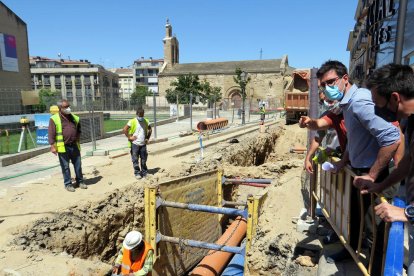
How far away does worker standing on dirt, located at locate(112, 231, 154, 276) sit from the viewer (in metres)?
4.49

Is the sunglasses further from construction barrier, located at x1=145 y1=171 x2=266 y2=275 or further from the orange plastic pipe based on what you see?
the orange plastic pipe

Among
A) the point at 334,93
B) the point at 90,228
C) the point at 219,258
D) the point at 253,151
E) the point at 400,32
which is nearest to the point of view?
the point at 334,93

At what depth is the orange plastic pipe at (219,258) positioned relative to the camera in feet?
20.7

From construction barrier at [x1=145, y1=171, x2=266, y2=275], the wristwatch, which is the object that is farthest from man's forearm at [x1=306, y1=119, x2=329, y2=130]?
construction barrier at [x1=145, y1=171, x2=266, y2=275]

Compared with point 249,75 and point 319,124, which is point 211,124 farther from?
point 249,75

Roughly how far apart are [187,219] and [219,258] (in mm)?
1024

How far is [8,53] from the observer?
25922 millimetres

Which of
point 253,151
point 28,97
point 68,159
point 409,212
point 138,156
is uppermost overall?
point 28,97

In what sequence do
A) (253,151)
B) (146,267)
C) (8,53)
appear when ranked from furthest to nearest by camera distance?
(8,53)
(253,151)
(146,267)

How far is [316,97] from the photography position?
5070 mm

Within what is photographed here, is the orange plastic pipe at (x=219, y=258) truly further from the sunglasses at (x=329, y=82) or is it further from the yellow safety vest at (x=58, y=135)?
the sunglasses at (x=329, y=82)

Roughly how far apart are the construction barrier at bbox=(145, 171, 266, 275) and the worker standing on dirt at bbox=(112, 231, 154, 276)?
45.8 inches

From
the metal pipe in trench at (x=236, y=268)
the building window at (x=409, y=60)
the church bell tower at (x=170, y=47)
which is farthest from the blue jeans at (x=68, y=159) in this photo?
the church bell tower at (x=170, y=47)

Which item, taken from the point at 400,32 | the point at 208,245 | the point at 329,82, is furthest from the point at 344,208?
the point at 208,245
